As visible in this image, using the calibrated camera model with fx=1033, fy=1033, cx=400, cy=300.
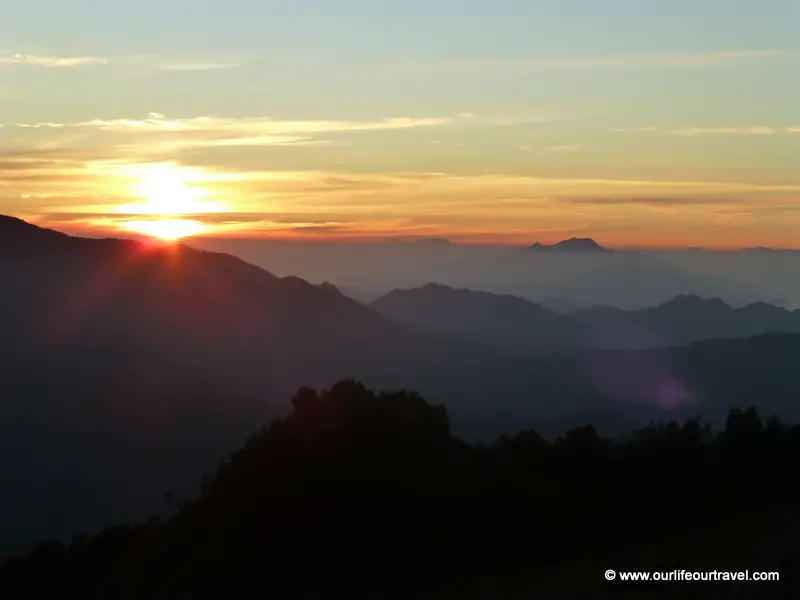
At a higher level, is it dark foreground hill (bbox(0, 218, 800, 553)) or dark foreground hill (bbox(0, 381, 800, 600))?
dark foreground hill (bbox(0, 381, 800, 600))

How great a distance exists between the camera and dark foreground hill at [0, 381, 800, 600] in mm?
24703

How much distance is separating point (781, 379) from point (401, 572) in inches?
6639

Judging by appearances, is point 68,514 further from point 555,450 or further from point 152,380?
point 555,450

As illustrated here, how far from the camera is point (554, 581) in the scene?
2047 centimetres

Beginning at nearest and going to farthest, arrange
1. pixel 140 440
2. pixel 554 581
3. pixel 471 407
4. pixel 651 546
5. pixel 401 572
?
pixel 554 581
pixel 651 546
pixel 401 572
pixel 140 440
pixel 471 407

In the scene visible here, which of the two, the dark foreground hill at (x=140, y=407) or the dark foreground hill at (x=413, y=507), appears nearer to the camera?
the dark foreground hill at (x=413, y=507)

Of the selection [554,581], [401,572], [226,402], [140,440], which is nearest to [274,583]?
[401,572]

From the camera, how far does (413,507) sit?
2633cm

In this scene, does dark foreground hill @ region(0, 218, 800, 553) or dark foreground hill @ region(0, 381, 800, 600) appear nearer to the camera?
dark foreground hill @ region(0, 381, 800, 600)

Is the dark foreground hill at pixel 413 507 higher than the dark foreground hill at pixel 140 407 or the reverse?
higher

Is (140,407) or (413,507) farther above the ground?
(413,507)

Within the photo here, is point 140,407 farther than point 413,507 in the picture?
Yes

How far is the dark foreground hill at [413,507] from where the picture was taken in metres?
24.7

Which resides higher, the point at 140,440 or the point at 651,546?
the point at 651,546
